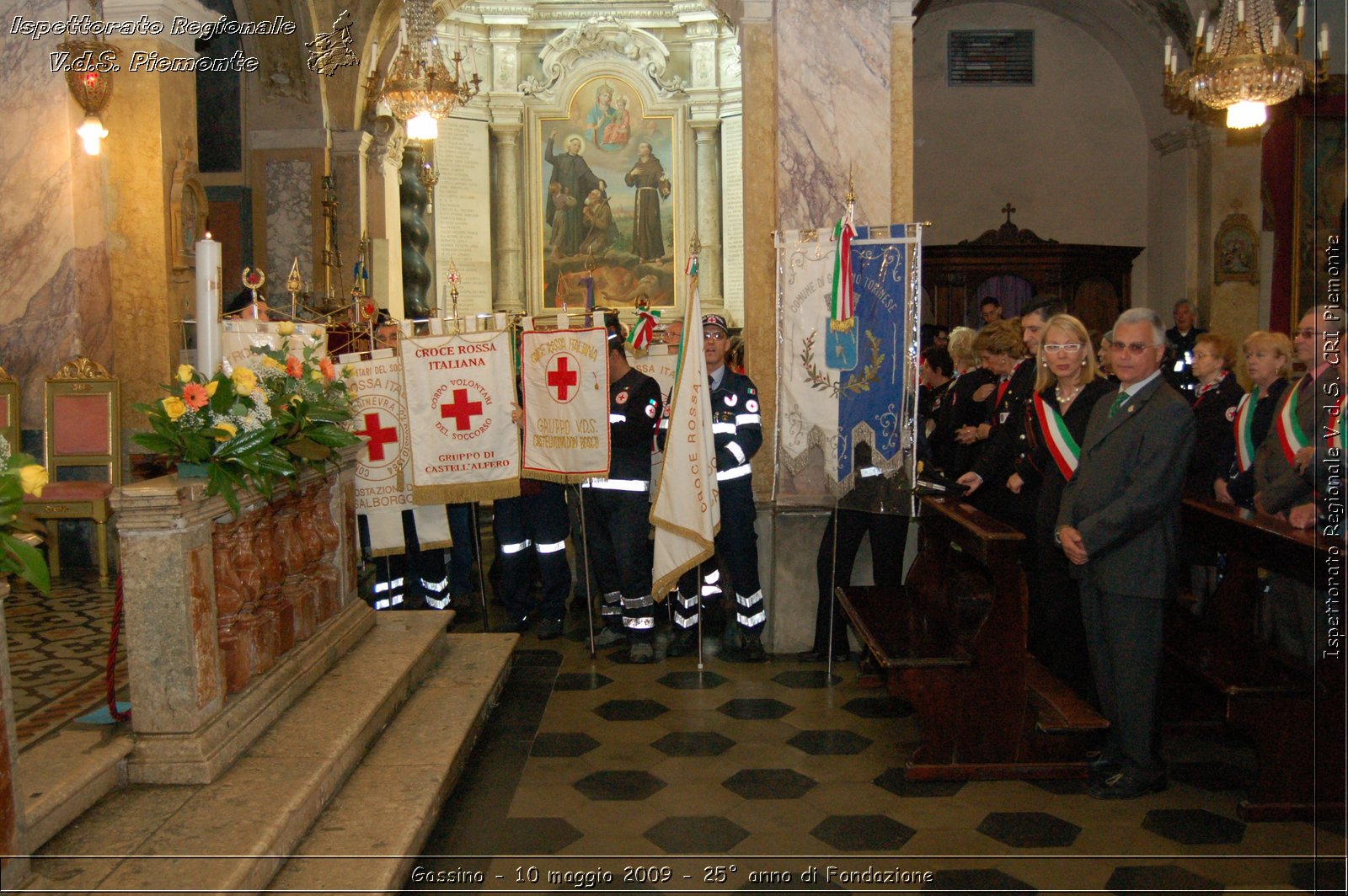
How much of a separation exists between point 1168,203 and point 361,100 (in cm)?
953

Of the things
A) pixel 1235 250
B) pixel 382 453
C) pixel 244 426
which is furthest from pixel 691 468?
pixel 1235 250

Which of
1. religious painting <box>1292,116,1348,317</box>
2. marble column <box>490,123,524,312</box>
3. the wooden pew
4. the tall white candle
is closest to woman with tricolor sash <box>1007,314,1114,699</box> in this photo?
the wooden pew

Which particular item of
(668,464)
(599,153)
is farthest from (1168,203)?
(668,464)

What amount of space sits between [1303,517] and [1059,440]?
3.15 ft

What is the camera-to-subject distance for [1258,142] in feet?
41.0

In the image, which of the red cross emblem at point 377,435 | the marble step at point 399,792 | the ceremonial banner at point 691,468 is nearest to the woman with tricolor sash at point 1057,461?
the ceremonial banner at point 691,468

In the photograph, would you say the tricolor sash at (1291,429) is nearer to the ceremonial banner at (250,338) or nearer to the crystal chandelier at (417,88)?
the ceremonial banner at (250,338)

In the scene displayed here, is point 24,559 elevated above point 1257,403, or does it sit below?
below

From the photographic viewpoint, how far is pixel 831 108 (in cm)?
619

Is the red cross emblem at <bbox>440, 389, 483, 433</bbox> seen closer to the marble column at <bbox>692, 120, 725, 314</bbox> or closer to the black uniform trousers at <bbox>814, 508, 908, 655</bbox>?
the black uniform trousers at <bbox>814, 508, 908, 655</bbox>

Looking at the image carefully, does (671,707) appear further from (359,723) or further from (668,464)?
(359,723)

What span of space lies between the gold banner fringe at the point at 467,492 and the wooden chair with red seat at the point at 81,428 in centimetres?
254

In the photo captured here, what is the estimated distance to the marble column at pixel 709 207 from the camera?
14711 millimetres

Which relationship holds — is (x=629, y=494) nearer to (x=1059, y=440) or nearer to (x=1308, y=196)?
(x=1059, y=440)
